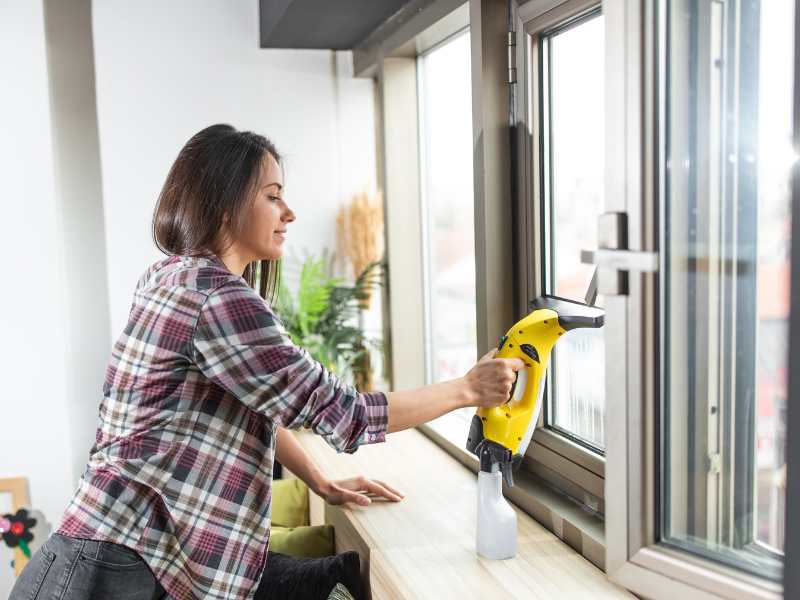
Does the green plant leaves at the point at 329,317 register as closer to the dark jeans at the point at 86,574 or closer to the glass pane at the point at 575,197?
the glass pane at the point at 575,197

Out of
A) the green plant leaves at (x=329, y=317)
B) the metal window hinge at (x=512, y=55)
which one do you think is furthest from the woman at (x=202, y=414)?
the green plant leaves at (x=329, y=317)

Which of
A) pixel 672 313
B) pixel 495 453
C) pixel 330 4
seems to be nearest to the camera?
pixel 672 313

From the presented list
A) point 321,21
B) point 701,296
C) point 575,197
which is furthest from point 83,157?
point 701,296

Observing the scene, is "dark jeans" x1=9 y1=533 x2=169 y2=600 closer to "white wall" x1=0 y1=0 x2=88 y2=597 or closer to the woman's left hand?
the woman's left hand

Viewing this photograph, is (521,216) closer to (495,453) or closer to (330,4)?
(495,453)

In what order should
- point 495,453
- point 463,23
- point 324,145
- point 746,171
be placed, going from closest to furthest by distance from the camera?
point 746,171 < point 495,453 < point 463,23 < point 324,145

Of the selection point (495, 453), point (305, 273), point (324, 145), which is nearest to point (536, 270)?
point (495, 453)

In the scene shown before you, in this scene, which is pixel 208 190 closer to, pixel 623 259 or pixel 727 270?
pixel 623 259

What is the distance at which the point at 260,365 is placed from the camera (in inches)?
57.5

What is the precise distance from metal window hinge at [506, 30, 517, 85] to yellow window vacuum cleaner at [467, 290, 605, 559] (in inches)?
24.9

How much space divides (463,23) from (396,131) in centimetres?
62

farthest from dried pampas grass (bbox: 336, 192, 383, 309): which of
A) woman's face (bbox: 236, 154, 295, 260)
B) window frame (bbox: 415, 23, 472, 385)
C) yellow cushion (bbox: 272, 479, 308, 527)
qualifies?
woman's face (bbox: 236, 154, 295, 260)

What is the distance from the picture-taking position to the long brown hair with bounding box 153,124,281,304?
5.34 feet

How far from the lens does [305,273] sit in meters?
3.02
